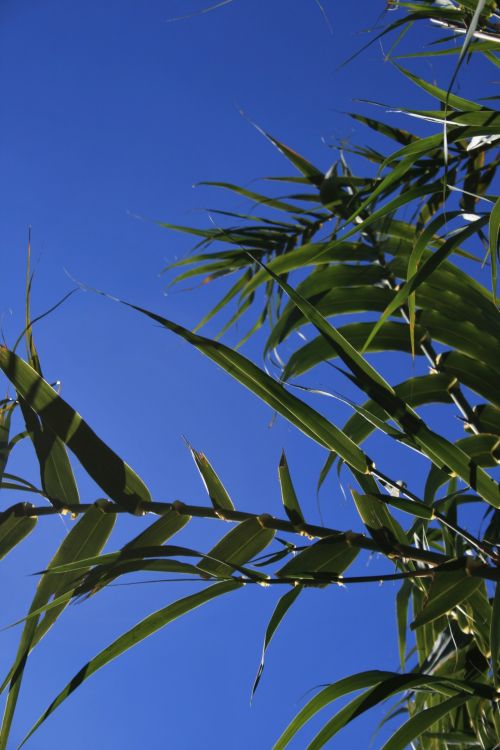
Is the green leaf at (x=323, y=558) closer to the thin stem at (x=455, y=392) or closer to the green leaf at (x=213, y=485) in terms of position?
the green leaf at (x=213, y=485)

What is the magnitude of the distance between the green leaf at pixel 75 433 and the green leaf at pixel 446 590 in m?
0.16

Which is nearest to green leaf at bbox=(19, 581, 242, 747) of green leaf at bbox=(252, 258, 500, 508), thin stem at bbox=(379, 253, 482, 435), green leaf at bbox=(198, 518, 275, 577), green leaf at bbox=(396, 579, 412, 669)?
green leaf at bbox=(198, 518, 275, 577)

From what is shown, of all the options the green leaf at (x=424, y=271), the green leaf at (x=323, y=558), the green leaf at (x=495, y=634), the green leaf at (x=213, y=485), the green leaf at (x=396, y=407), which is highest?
the green leaf at (x=424, y=271)

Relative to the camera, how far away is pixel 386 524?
0.46 meters

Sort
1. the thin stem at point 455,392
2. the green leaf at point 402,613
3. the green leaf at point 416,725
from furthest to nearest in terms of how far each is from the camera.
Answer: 1. the green leaf at point 402,613
2. the thin stem at point 455,392
3. the green leaf at point 416,725

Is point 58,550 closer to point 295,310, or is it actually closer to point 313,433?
point 313,433

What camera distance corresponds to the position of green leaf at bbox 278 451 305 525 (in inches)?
16.0

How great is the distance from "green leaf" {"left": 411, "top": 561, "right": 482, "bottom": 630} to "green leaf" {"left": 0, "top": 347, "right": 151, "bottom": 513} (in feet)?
0.52

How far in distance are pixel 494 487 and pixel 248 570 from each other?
140 millimetres

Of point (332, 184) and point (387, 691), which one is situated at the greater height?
point (332, 184)

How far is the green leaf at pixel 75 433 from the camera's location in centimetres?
38

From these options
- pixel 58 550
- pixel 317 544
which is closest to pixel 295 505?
pixel 317 544

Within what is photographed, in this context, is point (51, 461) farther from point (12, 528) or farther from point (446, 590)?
point (446, 590)

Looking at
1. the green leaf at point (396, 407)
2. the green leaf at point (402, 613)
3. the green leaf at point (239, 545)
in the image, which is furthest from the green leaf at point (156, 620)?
the green leaf at point (402, 613)
